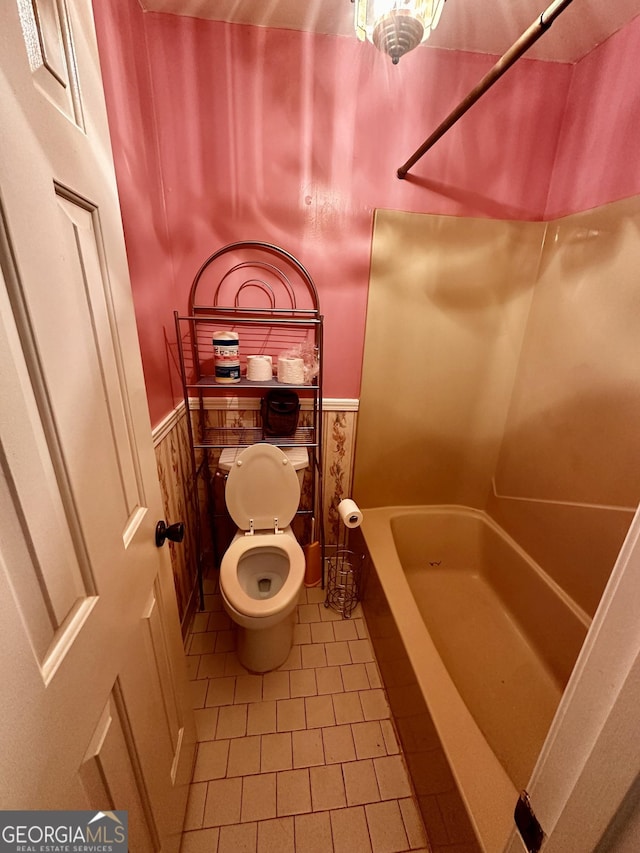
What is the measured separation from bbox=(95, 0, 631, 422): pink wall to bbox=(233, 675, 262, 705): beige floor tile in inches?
45.6

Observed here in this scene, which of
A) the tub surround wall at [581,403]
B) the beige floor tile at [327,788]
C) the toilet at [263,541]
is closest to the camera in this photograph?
the beige floor tile at [327,788]

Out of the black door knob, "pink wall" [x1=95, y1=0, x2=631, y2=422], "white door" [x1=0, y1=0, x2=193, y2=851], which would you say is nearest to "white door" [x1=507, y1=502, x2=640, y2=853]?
"white door" [x1=0, y1=0, x2=193, y2=851]

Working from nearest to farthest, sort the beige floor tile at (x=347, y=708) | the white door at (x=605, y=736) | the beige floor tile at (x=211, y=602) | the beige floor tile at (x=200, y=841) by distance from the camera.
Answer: the white door at (x=605, y=736), the beige floor tile at (x=200, y=841), the beige floor tile at (x=347, y=708), the beige floor tile at (x=211, y=602)

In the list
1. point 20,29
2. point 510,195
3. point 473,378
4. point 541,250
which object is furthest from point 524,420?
point 20,29

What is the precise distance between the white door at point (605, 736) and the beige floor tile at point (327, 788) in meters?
1.02

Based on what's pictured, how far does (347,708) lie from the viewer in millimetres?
1339

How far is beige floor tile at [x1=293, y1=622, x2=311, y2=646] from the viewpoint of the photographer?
1595 millimetres

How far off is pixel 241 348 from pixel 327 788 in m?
1.73

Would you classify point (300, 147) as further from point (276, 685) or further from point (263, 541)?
point (276, 685)

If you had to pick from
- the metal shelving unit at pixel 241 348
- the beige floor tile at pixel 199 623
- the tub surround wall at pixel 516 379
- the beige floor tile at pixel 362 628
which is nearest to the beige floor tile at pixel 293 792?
the beige floor tile at pixel 362 628

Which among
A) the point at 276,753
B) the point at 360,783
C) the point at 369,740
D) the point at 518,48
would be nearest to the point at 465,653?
the point at 369,740

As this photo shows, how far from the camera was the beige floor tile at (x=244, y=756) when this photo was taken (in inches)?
45.3

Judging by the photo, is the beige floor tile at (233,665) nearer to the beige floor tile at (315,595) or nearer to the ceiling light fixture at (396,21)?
the beige floor tile at (315,595)

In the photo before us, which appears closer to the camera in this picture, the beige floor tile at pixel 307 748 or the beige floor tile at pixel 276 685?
the beige floor tile at pixel 307 748
